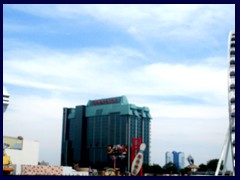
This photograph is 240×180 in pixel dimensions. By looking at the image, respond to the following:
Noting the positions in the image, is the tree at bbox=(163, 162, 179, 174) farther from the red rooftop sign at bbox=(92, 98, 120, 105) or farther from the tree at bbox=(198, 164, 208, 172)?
the red rooftop sign at bbox=(92, 98, 120, 105)

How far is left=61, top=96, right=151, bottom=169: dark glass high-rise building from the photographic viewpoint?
210 ft

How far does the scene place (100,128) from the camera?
66.2 meters

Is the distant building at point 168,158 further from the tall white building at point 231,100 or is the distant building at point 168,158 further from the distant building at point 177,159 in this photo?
the tall white building at point 231,100

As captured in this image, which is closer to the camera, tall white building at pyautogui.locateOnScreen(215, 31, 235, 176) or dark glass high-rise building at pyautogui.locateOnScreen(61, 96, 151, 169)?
tall white building at pyautogui.locateOnScreen(215, 31, 235, 176)

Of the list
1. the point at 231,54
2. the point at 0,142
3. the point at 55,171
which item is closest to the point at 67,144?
the point at 55,171

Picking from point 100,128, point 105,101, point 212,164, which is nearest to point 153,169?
point 212,164

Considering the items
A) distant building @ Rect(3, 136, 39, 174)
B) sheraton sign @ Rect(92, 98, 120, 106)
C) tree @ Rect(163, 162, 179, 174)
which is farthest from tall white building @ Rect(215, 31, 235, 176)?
sheraton sign @ Rect(92, 98, 120, 106)

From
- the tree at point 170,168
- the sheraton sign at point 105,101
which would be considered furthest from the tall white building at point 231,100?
the sheraton sign at point 105,101

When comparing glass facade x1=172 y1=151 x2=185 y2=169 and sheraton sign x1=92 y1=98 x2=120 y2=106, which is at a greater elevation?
sheraton sign x1=92 y1=98 x2=120 y2=106

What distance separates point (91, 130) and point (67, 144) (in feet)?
14.4

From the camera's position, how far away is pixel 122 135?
63188 millimetres

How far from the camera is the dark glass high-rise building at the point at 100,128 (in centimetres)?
6391

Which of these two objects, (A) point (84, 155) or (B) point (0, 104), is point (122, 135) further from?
(B) point (0, 104)

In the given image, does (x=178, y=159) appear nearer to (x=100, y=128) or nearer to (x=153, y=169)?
(x=153, y=169)
